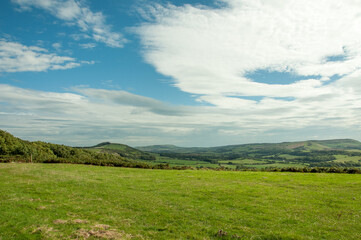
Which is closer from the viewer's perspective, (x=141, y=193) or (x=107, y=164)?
(x=141, y=193)

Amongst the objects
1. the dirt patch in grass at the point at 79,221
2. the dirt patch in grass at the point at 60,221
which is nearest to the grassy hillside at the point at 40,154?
the dirt patch in grass at the point at 60,221

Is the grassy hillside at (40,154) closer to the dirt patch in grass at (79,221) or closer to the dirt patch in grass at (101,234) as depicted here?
the dirt patch in grass at (79,221)

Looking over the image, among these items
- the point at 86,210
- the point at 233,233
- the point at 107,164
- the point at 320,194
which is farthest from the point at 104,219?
the point at 107,164

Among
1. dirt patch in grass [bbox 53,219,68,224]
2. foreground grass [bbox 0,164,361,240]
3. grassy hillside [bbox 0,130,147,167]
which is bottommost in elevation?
foreground grass [bbox 0,164,361,240]

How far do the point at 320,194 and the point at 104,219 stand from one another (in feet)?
77.7

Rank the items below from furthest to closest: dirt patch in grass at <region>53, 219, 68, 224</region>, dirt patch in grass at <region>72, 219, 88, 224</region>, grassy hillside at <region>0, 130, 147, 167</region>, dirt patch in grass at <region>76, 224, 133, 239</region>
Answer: grassy hillside at <region>0, 130, 147, 167</region>
dirt patch in grass at <region>72, 219, 88, 224</region>
dirt patch in grass at <region>53, 219, 68, 224</region>
dirt patch in grass at <region>76, 224, 133, 239</region>

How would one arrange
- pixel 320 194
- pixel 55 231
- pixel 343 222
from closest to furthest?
1. pixel 55 231
2. pixel 343 222
3. pixel 320 194

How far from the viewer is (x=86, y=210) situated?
59.0 feet

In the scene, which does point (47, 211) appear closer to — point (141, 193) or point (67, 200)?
point (67, 200)

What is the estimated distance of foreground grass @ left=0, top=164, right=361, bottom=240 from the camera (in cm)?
1356

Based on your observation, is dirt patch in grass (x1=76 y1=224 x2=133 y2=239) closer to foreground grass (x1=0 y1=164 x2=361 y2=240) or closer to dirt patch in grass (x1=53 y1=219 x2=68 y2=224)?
foreground grass (x1=0 y1=164 x2=361 y2=240)

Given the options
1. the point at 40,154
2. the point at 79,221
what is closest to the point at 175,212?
the point at 79,221

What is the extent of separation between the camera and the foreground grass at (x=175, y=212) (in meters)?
13.6

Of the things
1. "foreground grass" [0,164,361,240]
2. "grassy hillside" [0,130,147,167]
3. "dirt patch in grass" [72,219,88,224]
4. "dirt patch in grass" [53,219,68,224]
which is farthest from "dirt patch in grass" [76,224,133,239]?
"grassy hillside" [0,130,147,167]
